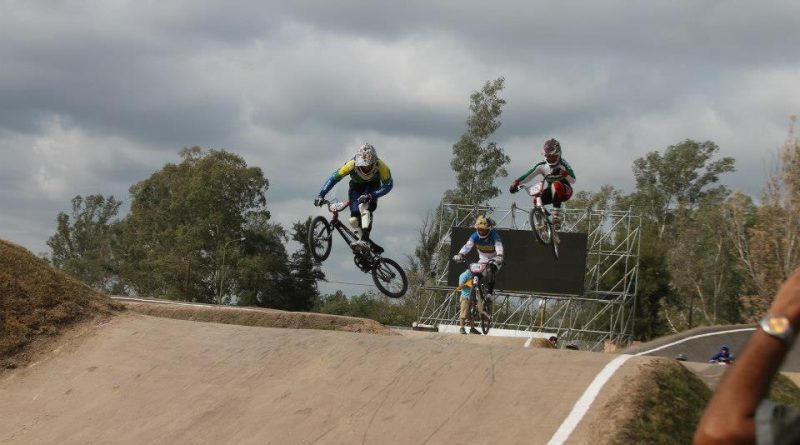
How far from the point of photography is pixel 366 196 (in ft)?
56.6

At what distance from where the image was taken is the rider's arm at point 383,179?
1717 centimetres

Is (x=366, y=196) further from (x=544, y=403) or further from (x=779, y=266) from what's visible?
(x=779, y=266)

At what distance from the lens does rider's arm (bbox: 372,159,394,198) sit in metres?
17.2

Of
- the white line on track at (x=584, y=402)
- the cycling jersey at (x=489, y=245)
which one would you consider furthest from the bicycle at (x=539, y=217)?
the white line on track at (x=584, y=402)

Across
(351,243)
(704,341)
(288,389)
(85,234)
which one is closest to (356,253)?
(351,243)

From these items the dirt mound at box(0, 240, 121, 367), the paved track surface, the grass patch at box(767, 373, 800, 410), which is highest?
the dirt mound at box(0, 240, 121, 367)

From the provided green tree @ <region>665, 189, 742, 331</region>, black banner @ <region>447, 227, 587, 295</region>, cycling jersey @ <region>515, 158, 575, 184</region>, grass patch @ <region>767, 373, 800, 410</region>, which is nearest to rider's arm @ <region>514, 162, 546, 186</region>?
cycling jersey @ <region>515, 158, 575, 184</region>

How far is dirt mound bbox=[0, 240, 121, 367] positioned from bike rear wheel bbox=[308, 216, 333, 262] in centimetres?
434

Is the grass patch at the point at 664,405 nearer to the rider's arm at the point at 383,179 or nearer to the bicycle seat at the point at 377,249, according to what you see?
the rider's arm at the point at 383,179

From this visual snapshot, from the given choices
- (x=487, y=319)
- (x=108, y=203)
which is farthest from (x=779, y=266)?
(x=108, y=203)

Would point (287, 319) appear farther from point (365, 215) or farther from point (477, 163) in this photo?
point (477, 163)

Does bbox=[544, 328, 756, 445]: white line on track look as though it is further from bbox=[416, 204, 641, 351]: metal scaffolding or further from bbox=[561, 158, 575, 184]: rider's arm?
bbox=[416, 204, 641, 351]: metal scaffolding

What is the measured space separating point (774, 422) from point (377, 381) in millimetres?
7806

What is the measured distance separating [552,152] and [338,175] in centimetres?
414
